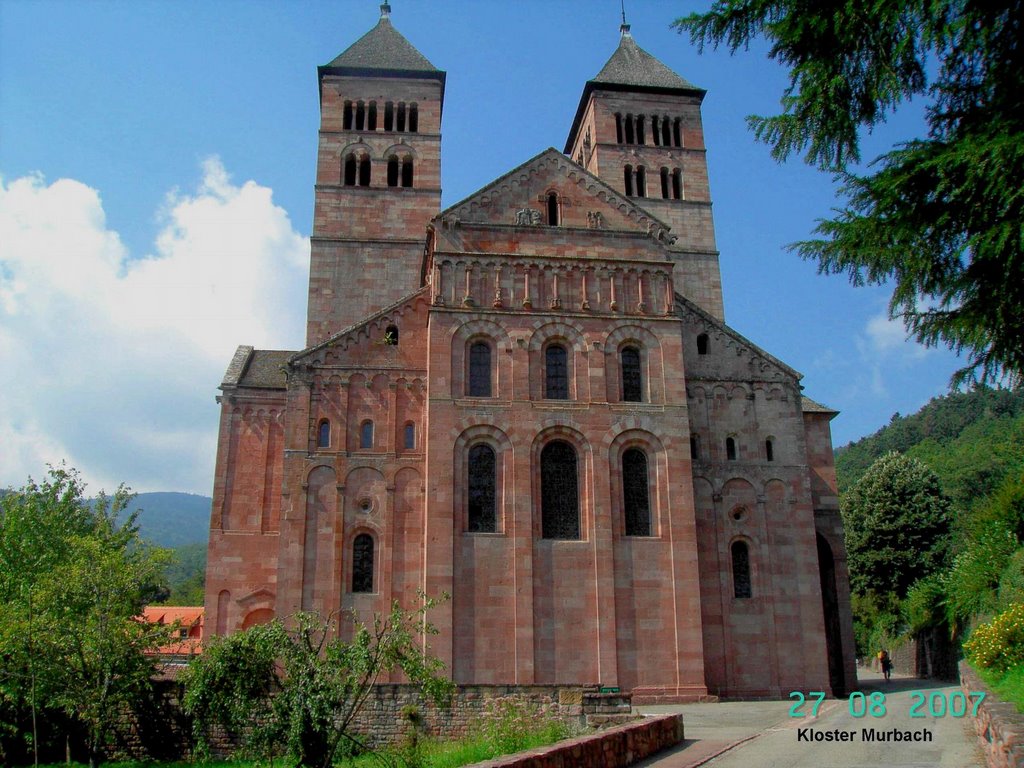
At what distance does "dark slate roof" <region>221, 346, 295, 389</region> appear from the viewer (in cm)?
3769

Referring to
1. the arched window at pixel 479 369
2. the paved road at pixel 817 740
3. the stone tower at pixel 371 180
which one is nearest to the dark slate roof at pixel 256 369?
the stone tower at pixel 371 180

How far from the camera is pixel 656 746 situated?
17812 millimetres

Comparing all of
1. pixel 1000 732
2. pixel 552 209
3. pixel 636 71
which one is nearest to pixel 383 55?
pixel 636 71

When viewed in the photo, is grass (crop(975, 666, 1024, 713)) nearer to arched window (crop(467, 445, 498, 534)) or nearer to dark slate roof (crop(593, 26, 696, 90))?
arched window (crop(467, 445, 498, 534))

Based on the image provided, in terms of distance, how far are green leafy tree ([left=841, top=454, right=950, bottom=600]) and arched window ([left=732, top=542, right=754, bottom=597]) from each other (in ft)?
77.4

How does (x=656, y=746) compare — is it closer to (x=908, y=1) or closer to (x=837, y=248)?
(x=837, y=248)

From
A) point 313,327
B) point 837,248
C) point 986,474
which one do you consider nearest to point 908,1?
point 837,248

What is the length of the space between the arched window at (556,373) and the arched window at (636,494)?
3.20 meters

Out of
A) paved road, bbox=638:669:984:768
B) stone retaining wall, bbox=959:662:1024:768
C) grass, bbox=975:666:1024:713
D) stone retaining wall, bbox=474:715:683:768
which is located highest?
grass, bbox=975:666:1024:713

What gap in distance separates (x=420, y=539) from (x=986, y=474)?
206 ft

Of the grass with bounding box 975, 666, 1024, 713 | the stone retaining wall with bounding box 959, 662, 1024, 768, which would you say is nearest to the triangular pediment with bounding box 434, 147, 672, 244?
the grass with bounding box 975, 666, 1024, 713

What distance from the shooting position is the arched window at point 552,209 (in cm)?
3441

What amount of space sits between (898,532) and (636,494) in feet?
92.7

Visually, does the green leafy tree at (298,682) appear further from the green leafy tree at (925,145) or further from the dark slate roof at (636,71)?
the dark slate roof at (636,71)
